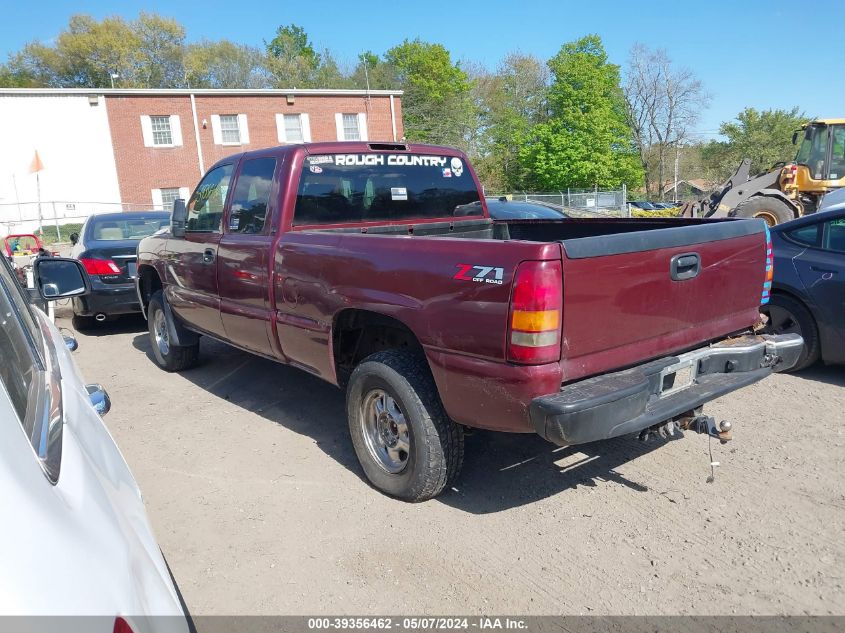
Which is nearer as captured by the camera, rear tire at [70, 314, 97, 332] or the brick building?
rear tire at [70, 314, 97, 332]

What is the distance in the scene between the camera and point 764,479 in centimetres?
381

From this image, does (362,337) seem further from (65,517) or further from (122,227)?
(122,227)

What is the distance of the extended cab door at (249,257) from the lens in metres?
4.54

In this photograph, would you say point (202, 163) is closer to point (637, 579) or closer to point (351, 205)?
point (351, 205)

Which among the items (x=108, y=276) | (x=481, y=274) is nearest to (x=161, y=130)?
(x=108, y=276)

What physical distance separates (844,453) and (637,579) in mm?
2123

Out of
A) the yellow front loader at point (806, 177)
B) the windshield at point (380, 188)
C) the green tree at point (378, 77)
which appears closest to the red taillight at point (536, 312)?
the windshield at point (380, 188)

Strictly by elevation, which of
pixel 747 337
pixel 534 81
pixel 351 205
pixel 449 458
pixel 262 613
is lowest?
pixel 262 613

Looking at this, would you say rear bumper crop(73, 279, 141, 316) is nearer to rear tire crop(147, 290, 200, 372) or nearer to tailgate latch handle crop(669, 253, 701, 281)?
rear tire crop(147, 290, 200, 372)

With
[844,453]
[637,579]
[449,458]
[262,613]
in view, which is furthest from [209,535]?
[844,453]

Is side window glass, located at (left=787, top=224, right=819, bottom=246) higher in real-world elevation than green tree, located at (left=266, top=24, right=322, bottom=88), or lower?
lower

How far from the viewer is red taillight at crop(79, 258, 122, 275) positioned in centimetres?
811

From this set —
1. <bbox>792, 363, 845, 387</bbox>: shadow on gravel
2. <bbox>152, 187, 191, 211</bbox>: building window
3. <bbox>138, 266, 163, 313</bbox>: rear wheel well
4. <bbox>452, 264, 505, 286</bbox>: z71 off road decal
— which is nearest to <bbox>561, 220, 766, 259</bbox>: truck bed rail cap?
<bbox>452, 264, 505, 286</bbox>: z71 off road decal

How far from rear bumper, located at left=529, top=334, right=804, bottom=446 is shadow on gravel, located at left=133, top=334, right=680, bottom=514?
1.50 ft
